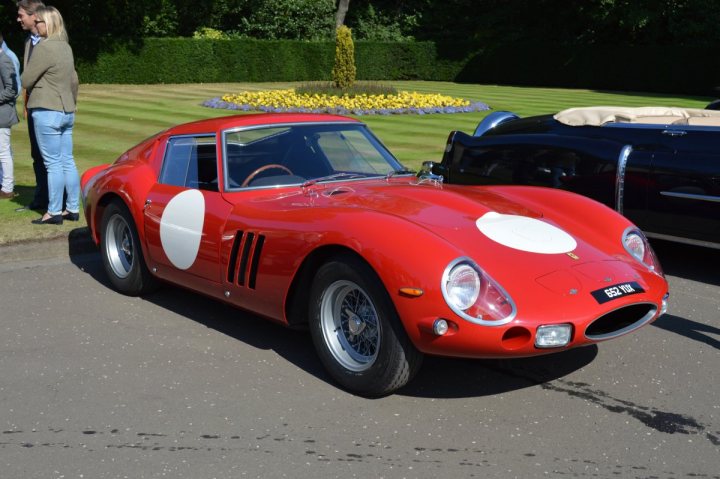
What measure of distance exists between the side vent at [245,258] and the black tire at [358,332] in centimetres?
45

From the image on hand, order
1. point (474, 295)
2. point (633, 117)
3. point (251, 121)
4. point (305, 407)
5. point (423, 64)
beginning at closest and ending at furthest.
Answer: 1. point (474, 295)
2. point (305, 407)
3. point (251, 121)
4. point (633, 117)
5. point (423, 64)

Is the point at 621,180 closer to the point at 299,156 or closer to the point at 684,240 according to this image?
the point at 684,240

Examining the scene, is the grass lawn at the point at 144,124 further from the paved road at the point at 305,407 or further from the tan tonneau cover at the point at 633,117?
the tan tonneau cover at the point at 633,117

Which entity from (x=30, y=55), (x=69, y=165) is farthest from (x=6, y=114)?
(x=69, y=165)

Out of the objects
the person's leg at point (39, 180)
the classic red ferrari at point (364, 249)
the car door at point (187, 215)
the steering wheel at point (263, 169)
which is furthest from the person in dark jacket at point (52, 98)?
the steering wheel at point (263, 169)

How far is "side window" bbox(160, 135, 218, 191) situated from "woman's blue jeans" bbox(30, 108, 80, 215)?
6.44 ft

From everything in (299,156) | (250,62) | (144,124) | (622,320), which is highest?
(299,156)

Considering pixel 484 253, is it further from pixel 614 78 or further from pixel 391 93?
pixel 614 78

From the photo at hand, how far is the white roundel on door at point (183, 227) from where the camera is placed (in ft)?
16.7

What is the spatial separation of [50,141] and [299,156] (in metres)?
2.99

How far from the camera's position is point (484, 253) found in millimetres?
4102

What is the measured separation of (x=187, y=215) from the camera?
205 inches

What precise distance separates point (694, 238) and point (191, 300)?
11.9ft

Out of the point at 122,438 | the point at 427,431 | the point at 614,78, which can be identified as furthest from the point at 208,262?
the point at 614,78
